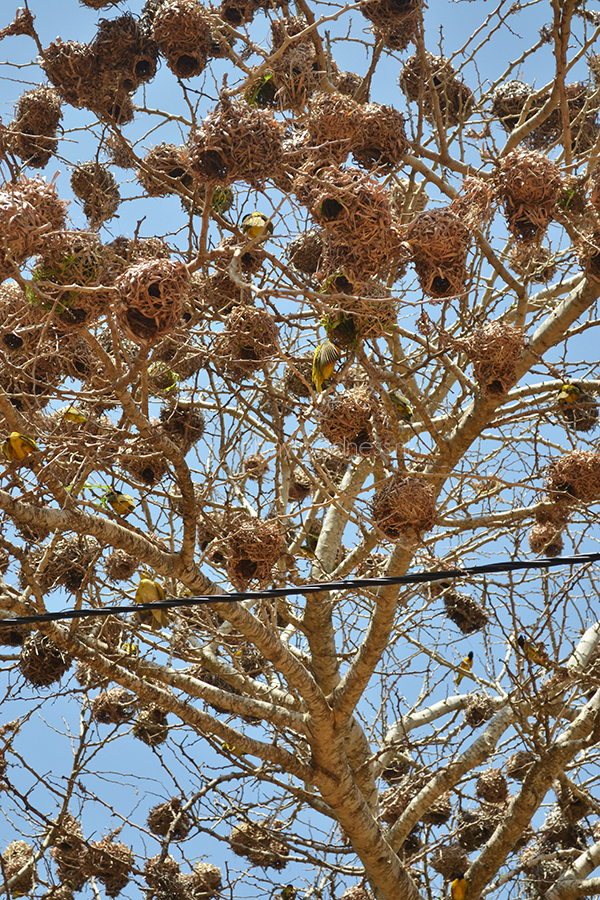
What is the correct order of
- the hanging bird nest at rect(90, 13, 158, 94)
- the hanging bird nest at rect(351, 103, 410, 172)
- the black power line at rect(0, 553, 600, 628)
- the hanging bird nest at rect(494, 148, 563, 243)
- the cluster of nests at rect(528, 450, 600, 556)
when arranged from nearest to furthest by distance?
the black power line at rect(0, 553, 600, 628)
the hanging bird nest at rect(494, 148, 563, 243)
the hanging bird nest at rect(351, 103, 410, 172)
the hanging bird nest at rect(90, 13, 158, 94)
the cluster of nests at rect(528, 450, 600, 556)

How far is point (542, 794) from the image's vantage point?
5148mm

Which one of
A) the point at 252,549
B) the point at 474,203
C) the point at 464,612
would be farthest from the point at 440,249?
the point at 464,612

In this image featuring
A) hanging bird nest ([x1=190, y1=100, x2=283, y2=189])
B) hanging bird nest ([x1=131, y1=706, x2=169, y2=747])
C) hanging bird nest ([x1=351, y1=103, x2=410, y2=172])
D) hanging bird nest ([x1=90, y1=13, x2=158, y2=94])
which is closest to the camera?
hanging bird nest ([x1=190, y1=100, x2=283, y2=189])

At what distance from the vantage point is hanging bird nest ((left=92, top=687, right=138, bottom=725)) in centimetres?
578

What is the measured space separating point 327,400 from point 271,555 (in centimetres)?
77

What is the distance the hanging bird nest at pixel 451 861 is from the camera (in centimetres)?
598

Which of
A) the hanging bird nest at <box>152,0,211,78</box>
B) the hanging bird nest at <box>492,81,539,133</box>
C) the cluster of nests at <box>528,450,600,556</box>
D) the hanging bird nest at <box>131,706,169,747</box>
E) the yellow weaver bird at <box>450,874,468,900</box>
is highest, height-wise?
the hanging bird nest at <box>492,81,539,133</box>

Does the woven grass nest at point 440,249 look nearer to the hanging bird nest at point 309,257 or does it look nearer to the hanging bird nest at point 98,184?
the hanging bird nest at point 309,257

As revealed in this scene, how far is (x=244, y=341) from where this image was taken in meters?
4.09

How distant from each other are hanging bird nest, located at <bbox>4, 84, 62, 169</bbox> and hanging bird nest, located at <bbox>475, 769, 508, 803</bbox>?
16.0ft

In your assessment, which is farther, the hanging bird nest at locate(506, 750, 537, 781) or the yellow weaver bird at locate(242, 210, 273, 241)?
the hanging bird nest at locate(506, 750, 537, 781)

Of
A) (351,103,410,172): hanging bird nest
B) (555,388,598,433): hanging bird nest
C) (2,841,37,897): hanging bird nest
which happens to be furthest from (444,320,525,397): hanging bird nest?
(2,841,37,897): hanging bird nest

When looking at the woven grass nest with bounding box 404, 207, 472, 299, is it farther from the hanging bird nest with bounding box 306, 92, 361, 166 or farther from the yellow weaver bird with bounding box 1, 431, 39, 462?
the yellow weaver bird with bounding box 1, 431, 39, 462

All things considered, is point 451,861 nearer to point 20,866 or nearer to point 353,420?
point 20,866
